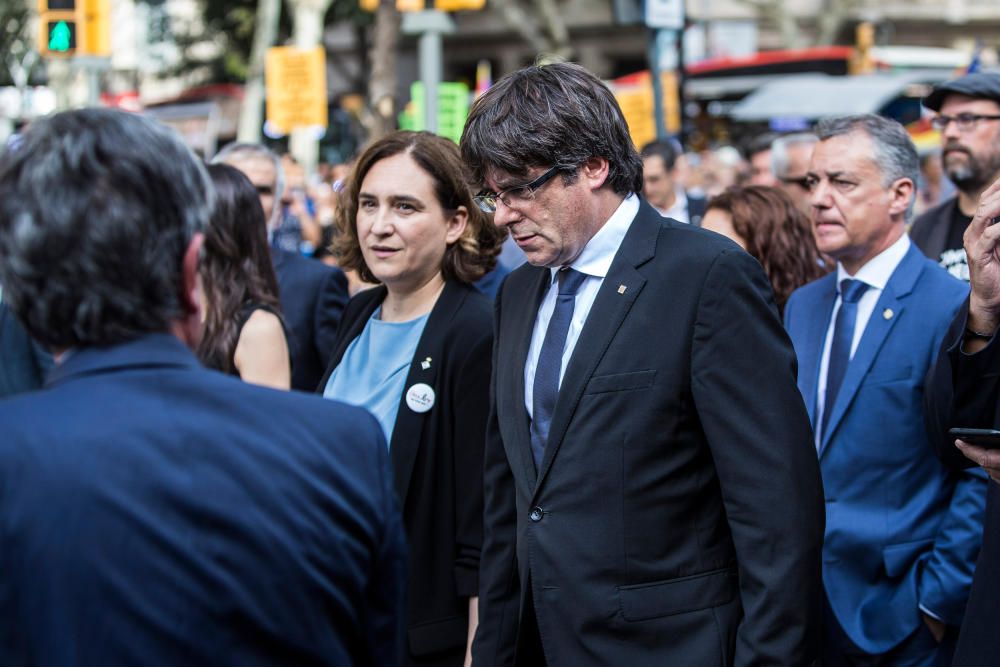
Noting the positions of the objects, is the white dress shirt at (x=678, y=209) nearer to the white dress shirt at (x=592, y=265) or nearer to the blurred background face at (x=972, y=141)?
the blurred background face at (x=972, y=141)

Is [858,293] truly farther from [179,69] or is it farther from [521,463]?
[179,69]

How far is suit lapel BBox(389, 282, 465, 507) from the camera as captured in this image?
11.9 feet

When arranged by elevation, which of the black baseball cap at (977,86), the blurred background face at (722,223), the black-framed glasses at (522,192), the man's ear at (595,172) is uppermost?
the black baseball cap at (977,86)

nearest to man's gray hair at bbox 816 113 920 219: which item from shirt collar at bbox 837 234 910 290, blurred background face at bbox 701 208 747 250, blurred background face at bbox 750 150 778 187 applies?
shirt collar at bbox 837 234 910 290

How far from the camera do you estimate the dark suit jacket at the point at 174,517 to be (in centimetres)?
165

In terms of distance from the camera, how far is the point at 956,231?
5.48 meters

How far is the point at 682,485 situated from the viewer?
9.48 feet

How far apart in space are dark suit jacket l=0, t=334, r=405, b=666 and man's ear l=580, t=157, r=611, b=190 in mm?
1368

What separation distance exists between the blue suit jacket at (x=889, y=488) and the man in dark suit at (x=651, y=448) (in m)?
0.94

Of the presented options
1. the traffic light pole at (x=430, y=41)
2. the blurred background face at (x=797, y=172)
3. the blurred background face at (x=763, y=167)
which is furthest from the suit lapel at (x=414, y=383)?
the blurred background face at (x=763, y=167)

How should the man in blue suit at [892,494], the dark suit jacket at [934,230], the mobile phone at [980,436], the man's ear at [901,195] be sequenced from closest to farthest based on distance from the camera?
the mobile phone at [980,436] < the man in blue suit at [892,494] < the man's ear at [901,195] < the dark suit jacket at [934,230]

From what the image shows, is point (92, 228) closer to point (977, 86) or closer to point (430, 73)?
point (977, 86)

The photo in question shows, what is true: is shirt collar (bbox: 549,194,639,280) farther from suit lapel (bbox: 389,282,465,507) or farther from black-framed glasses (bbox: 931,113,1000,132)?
black-framed glasses (bbox: 931,113,1000,132)

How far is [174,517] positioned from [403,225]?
229 centimetres
